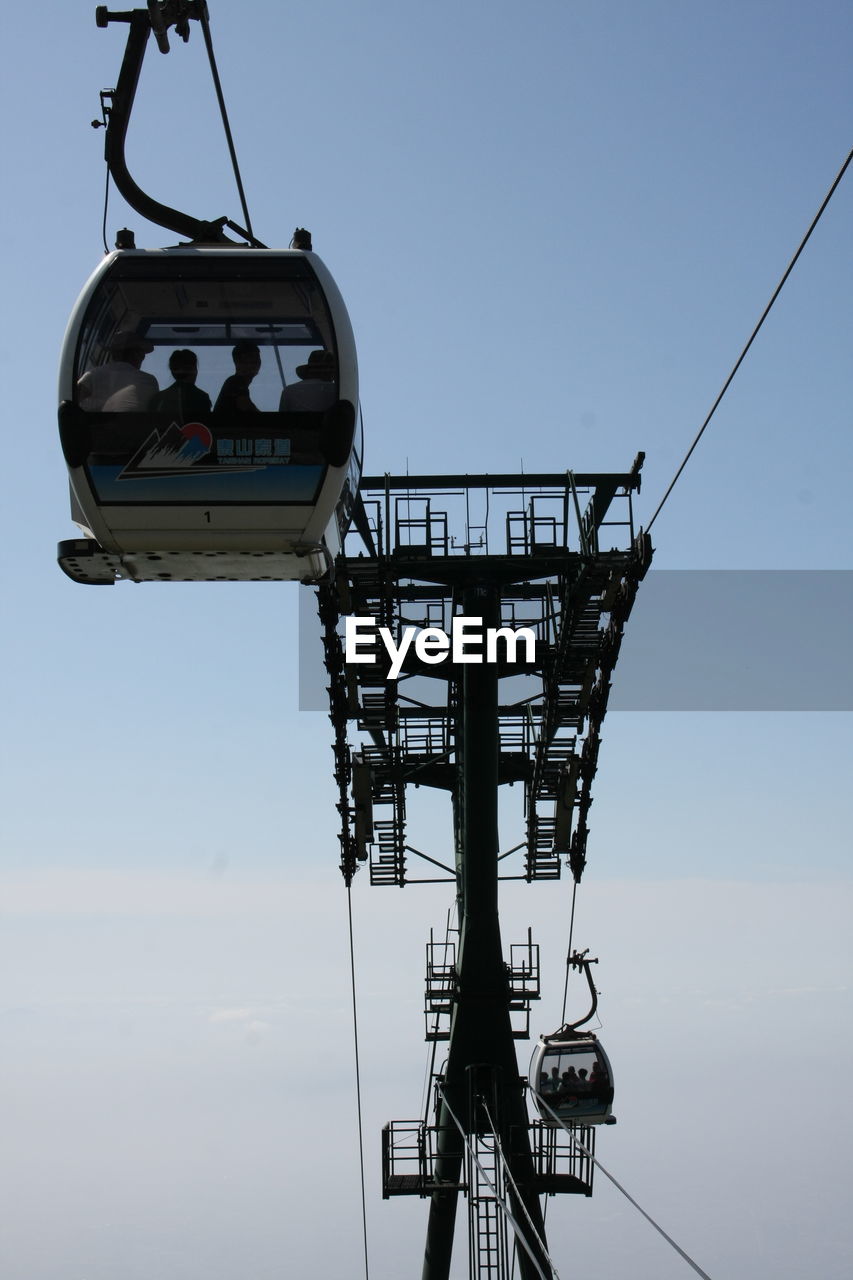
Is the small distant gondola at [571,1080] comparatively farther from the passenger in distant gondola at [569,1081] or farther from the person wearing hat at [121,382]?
the person wearing hat at [121,382]

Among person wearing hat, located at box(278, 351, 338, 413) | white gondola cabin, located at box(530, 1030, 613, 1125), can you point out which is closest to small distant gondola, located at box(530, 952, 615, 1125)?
white gondola cabin, located at box(530, 1030, 613, 1125)

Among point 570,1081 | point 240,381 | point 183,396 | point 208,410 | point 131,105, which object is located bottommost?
point 570,1081

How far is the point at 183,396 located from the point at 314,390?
2.87 feet

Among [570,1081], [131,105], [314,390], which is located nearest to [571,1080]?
[570,1081]

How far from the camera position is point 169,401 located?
9.45 m

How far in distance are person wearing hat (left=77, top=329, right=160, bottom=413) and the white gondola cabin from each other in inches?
639

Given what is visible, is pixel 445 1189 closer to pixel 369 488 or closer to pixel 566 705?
pixel 566 705

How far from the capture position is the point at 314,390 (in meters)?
9.42

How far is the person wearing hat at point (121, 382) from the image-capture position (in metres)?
9.43

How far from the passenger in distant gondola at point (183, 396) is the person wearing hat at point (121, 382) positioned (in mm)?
98

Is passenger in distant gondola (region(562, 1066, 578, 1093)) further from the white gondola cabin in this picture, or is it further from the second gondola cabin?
the second gondola cabin

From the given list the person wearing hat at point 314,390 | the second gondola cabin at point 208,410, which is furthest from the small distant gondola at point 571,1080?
the person wearing hat at point 314,390

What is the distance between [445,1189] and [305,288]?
54.7 ft

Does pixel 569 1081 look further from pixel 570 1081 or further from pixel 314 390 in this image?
pixel 314 390
